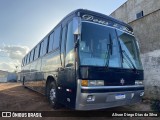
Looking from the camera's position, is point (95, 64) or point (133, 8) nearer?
point (95, 64)

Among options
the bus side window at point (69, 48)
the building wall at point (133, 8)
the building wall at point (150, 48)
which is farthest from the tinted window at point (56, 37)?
the building wall at point (133, 8)

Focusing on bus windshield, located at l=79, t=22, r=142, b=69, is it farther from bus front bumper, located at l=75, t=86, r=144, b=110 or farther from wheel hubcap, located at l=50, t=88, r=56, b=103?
wheel hubcap, located at l=50, t=88, r=56, b=103

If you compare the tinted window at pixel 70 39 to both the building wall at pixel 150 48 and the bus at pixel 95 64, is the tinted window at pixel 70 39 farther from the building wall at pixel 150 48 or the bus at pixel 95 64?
A: the building wall at pixel 150 48

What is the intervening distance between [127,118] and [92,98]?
1.91 metres

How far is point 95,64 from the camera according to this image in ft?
16.9

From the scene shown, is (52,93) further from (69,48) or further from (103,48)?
(103,48)

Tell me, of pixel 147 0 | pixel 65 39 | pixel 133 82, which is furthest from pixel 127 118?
pixel 147 0

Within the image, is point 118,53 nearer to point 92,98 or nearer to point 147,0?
point 92,98

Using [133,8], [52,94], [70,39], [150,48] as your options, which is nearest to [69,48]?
[70,39]

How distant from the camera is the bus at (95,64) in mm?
4984

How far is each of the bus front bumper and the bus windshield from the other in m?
0.80

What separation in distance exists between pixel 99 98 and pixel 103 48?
4.98 feet

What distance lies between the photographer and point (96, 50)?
536cm

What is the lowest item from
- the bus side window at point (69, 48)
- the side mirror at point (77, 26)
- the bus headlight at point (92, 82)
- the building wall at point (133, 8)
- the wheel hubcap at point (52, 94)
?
the wheel hubcap at point (52, 94)
